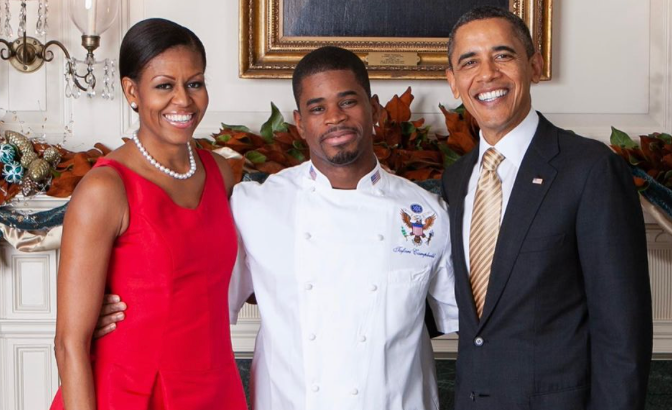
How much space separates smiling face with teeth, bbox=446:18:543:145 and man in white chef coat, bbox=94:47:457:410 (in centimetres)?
28

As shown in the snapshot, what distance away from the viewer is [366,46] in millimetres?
3133

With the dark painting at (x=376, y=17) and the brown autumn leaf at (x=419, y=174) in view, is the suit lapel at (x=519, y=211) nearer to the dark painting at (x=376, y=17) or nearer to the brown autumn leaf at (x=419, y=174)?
the brown autumn leaf at (x=419, y=174)

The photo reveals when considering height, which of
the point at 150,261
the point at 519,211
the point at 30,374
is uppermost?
the point at 519,211

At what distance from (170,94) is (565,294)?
95 cm

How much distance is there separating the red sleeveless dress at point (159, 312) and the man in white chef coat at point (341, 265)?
0.19 meters

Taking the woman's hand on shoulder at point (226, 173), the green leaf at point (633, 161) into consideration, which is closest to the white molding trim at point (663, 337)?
the green leaf at point (633, 161)

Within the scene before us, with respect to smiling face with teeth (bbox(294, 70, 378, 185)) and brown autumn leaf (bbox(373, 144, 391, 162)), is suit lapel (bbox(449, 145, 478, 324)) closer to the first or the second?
smiling face with teeth (bbox(294, 70, 378, 185))

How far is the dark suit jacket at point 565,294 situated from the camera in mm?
1702

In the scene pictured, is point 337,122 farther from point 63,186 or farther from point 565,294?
point 63,186

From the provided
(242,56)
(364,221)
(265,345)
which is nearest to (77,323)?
(265,345)

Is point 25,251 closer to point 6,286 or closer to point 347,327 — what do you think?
point 6,286

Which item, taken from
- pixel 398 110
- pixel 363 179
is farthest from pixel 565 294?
pixel 398 110

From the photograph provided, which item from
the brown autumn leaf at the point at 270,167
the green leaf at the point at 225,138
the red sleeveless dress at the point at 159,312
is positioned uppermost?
the green leaf at the point at 225,138

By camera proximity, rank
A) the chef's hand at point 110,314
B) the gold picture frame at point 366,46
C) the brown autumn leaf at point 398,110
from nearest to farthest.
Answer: the chef's hand at point 110,314 < the brown autumn leaf at point 398,110 < the gold picture frame at point 366,46
